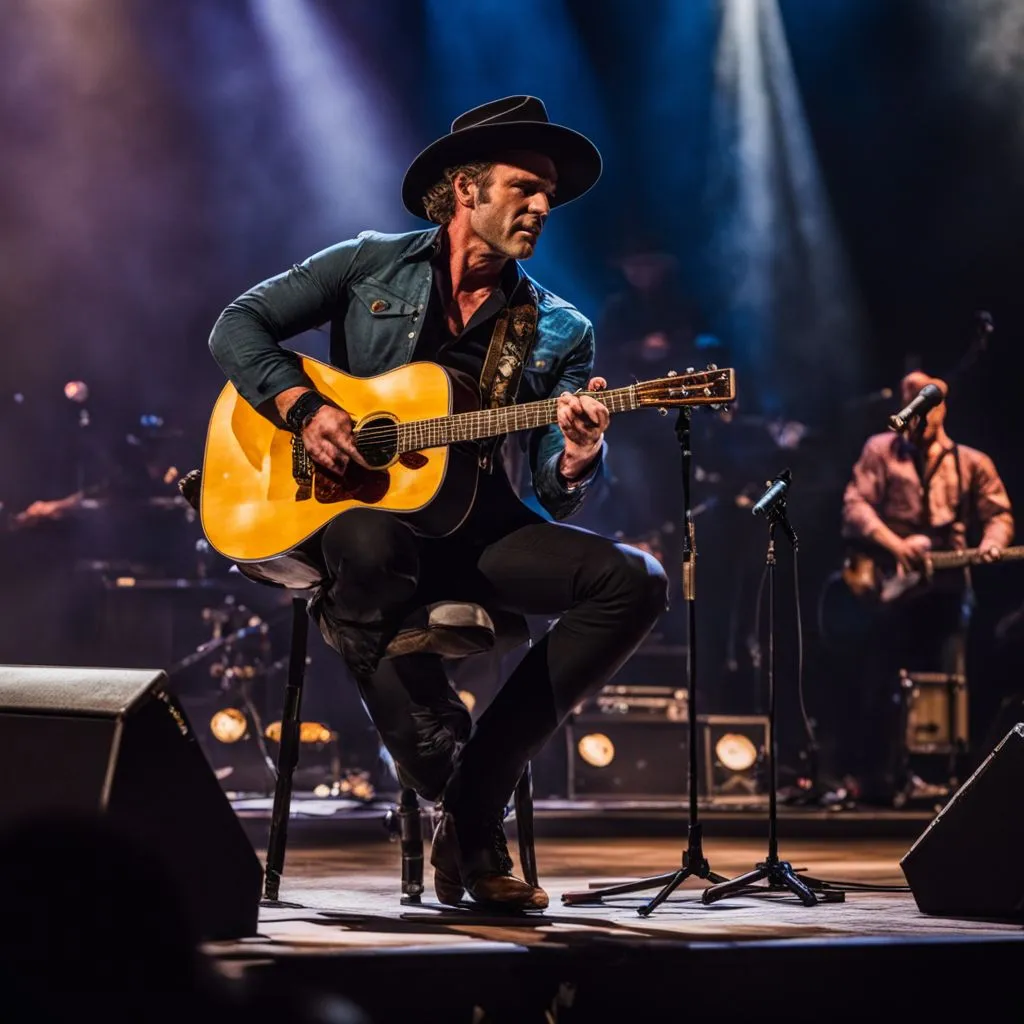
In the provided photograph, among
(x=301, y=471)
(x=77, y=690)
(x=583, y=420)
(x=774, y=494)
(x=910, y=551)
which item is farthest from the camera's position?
(x=910, y=551)

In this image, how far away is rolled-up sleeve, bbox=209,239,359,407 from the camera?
3752 millimetres

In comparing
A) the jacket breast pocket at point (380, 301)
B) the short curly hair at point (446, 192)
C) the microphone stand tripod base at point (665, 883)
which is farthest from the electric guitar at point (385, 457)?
the microphone stand tripod base at point (665, 883)

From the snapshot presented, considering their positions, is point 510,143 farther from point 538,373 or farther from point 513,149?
point 538,373

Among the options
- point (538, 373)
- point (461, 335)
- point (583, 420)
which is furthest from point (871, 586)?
point (583, 420)

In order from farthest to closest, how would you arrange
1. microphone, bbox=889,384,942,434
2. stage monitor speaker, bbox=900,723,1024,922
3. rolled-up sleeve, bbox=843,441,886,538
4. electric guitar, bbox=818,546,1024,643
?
rolled-up sleeve, bbox=843,441,886,538 → electric guitar, bbox=818,546,1024,643 → microphone, bbox=889,384,942,434 → stage monitor speaker, bbox=900,723,1024,922

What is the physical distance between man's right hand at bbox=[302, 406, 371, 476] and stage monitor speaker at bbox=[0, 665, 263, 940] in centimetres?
91

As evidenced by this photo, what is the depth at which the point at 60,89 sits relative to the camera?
997cm

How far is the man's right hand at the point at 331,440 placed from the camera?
3543 millimetres

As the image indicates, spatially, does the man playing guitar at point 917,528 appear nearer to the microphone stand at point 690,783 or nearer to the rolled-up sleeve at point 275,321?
the microphone stand at point 690,783

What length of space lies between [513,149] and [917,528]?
469 centimetres

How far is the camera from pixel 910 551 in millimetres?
7688

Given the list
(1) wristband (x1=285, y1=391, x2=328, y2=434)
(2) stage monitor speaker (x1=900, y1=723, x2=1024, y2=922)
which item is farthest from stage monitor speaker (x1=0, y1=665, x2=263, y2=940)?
(2) stage monitor speaker (x1=900, y1=723, x2=1024, y2=922)

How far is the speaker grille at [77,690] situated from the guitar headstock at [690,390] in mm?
1422

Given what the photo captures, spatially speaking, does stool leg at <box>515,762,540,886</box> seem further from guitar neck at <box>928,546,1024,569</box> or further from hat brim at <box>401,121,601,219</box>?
guitar neck at <box>928,546,1024,569</box>
